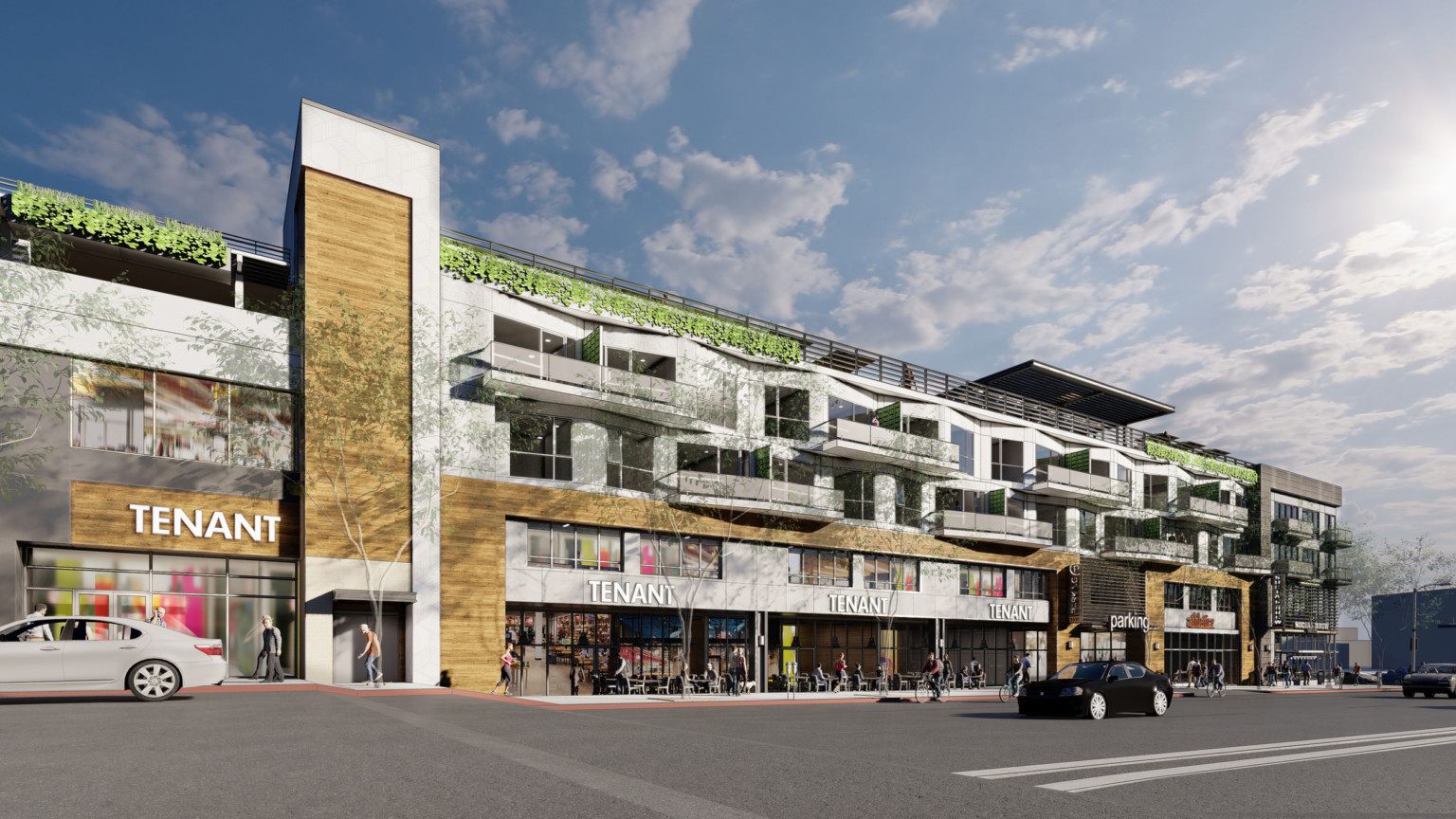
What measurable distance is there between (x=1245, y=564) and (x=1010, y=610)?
1003 inches

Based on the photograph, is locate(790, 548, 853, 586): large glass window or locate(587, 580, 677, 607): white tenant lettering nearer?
locate(587, 580, 677, 607): white tenant lettering

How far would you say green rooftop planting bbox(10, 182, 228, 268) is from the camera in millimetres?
26578

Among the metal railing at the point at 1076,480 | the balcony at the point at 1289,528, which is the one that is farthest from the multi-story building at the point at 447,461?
the balcony at the point at 1289,528

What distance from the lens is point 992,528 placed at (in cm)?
4872

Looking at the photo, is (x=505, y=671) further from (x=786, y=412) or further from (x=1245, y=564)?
(x=1245, y=564)

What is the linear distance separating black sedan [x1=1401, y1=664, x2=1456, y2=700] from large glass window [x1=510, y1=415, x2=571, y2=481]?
114 ft

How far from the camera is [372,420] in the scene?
29.8 m

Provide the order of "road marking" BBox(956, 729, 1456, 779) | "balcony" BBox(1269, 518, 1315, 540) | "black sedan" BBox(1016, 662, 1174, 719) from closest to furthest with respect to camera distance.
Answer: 1. "road marking" BBox(956, 729, 1456, 779)
2. "black sedan" BBox(1016, 662, 1174, 719)
3. "balcony" BBox(1269, 518, 1315, 540)

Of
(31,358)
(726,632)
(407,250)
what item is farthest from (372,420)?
(726,632)

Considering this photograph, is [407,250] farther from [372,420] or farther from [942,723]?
[942,723]

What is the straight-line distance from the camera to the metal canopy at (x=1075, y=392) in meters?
56.5

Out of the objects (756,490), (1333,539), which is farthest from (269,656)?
(1333,539)

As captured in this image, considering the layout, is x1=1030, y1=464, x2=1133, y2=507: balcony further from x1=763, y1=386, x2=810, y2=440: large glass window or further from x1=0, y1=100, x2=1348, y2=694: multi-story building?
x1=763, y1=386, x2=810, y2=440: large glass window

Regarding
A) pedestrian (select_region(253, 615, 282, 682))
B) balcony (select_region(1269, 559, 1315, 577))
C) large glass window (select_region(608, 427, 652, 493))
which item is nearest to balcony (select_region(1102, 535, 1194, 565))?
balcony (select_region(1269, 559, 1315, 577))
